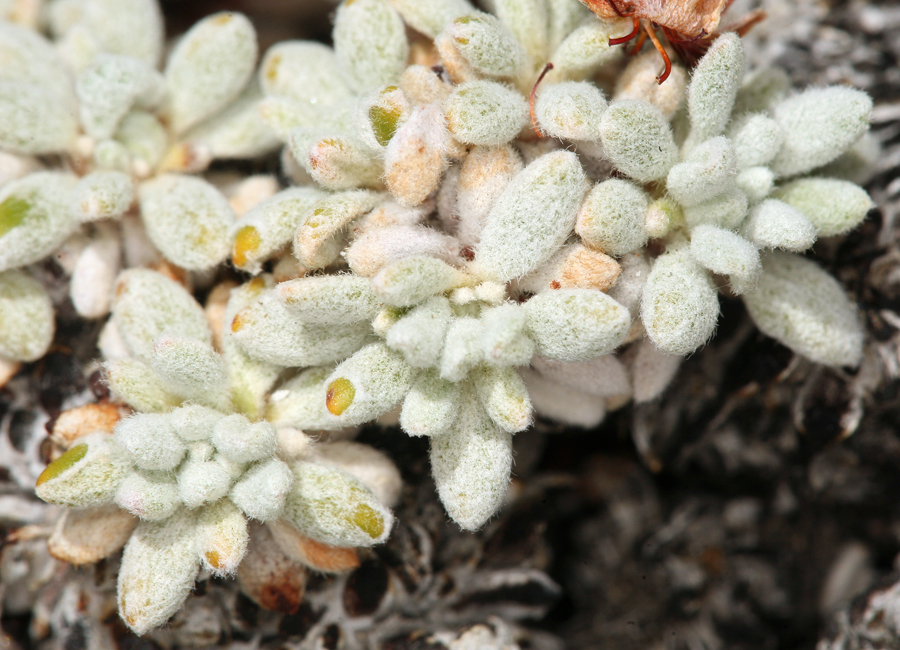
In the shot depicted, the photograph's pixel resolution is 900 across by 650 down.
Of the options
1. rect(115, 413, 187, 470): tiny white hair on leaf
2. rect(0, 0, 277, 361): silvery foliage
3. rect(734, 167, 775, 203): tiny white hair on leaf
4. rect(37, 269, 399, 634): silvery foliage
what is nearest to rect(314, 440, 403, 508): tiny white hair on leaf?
rect(37, 269, 399, 634): silvery foliage

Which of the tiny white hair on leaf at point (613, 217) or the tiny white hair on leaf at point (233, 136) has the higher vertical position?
the tiny white hair on leaf at point (613, 217)

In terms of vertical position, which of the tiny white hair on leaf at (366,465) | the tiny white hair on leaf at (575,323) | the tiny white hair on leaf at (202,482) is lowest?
the tiny white hair on leaf at (366,465)

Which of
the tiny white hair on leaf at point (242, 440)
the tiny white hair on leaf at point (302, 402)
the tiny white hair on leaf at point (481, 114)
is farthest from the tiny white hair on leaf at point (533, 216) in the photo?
the tiny white hair on leaf at point (242, 440)

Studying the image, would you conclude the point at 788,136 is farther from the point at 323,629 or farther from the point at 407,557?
the point at 323,629

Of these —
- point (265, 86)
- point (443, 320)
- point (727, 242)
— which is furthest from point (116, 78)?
point (727, 242)

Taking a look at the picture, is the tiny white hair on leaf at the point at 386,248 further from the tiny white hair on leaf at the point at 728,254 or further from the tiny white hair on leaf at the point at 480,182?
the tiny white hair on leaf at the point at 728,254

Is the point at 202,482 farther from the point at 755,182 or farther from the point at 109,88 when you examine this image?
Answer: the point at 755,182
